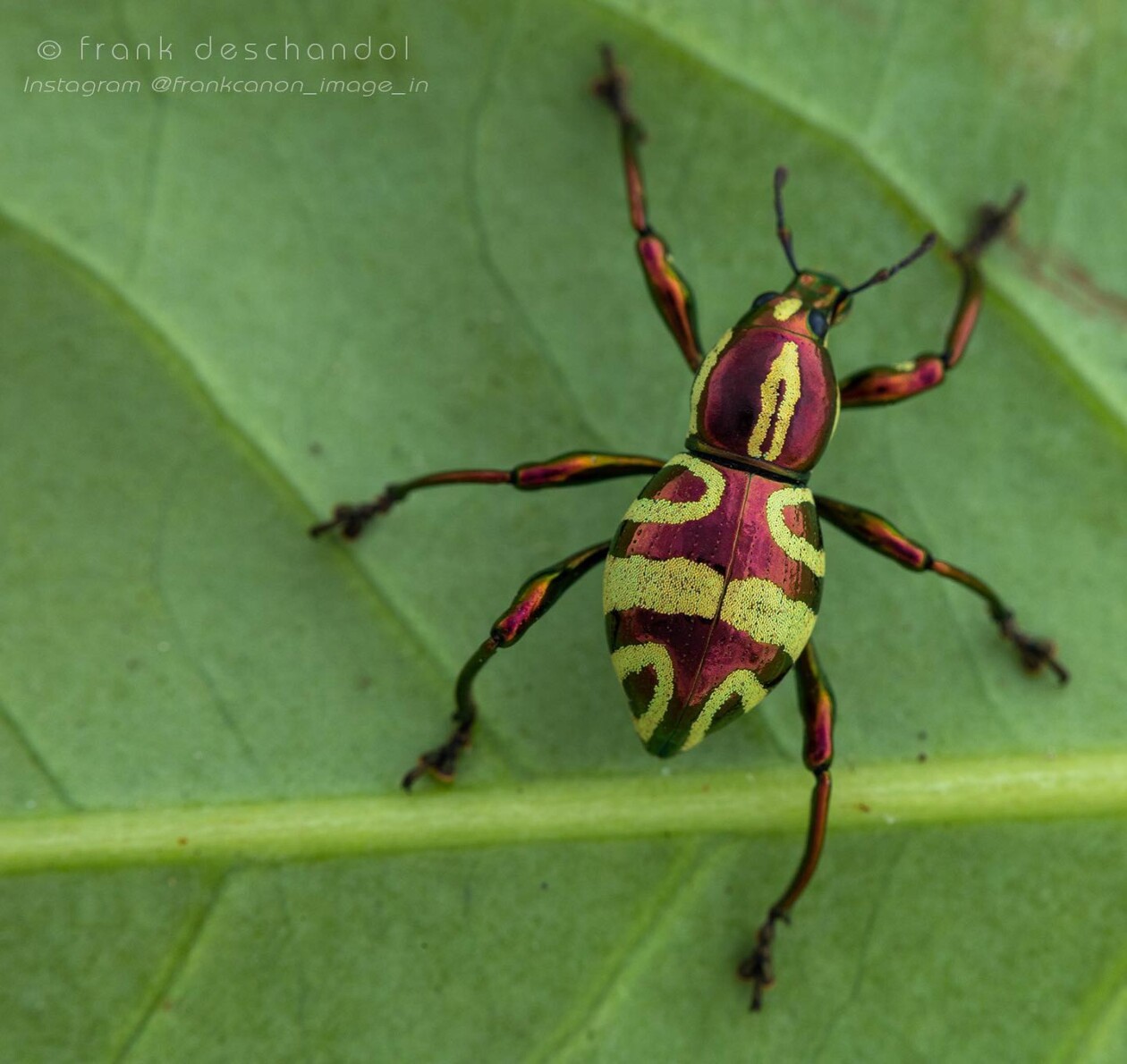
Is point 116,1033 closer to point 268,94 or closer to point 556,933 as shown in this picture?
point 556,933

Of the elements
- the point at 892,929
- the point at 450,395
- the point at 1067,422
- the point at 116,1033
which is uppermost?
the point at 1067,422

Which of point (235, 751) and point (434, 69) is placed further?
point (434, 69)

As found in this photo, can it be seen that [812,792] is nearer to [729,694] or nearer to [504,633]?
[729,694]

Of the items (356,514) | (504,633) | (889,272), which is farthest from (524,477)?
(889,272)

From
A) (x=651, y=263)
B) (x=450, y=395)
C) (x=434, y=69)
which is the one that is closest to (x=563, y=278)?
(x=651, y=263)

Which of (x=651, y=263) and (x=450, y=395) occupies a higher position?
(x=651, y=263)

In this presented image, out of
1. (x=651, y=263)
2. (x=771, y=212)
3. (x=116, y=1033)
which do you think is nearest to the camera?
(x=116, y=1033)
